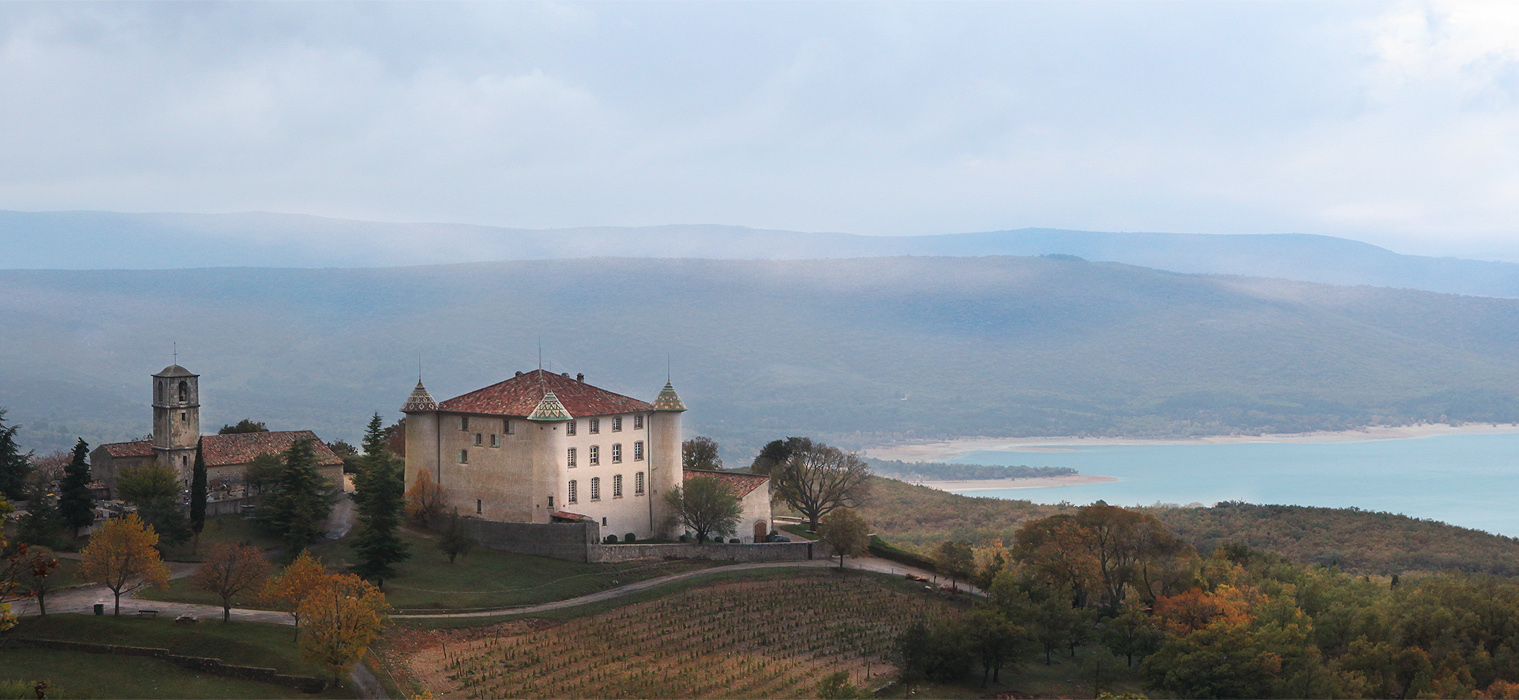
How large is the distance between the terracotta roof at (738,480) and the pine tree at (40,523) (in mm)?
26380

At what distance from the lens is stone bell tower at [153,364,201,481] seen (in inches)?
2085

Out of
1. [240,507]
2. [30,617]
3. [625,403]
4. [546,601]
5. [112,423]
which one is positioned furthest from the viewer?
[112,423]

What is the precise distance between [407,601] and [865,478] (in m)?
31.2

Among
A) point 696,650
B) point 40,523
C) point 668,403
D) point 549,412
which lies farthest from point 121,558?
point 668,403

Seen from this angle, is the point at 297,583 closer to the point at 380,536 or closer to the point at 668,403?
the point at 380,536

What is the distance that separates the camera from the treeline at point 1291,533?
69.3 meters

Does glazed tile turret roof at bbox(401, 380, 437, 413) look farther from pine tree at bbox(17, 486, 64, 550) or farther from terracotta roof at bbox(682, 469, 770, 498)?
pine tree at bbox(17, 486, 64, 550)

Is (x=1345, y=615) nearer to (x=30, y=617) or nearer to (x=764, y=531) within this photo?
(x=764, y=531)

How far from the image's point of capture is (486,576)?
157ft

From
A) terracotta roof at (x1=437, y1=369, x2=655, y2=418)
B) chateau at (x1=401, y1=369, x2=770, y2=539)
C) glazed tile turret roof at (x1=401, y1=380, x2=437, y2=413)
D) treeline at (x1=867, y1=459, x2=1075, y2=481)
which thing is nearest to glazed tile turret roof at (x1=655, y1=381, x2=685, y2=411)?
chateau at (x1=401, y1=369, x2=770, y2=539)

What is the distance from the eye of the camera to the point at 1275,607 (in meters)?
43.0

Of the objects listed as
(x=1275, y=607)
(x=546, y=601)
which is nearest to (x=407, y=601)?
(x=546, y=601)

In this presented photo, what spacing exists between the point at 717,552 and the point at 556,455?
8.18 metres

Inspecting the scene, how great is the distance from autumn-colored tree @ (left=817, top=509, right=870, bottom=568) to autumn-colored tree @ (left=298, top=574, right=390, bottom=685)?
77.5 ft
